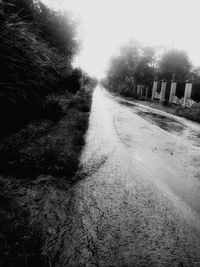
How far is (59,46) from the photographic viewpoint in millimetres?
15133

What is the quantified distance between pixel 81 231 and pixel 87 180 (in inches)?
56.6

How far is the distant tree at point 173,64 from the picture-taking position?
106 feet

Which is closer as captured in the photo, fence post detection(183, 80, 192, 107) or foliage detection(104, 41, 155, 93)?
fence post detection(183, 80, 192, 107)

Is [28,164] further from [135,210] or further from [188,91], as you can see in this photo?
[188,91]

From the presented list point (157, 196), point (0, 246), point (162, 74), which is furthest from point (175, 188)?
point (162, 74)

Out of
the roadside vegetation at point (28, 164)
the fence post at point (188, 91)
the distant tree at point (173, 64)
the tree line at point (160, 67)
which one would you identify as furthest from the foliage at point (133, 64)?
the roadside vegetation at point (28, 164)

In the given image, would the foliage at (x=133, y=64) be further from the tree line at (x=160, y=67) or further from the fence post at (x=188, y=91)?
the fence post at (x=188, y=91)

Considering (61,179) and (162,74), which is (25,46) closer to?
(61,179)

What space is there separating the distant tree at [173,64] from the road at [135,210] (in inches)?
1173

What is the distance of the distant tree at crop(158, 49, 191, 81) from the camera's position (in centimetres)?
3228

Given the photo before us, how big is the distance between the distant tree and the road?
97.7ft

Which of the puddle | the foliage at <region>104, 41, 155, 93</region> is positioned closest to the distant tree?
the foliage at <region>104, 41, 155, 93</region>

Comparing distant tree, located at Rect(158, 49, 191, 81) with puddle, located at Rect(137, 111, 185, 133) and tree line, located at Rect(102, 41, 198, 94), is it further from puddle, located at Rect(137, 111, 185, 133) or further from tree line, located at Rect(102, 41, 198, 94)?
puddle, located at Rect(137, 111, 185, 133)

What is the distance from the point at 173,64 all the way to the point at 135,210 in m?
33.5
